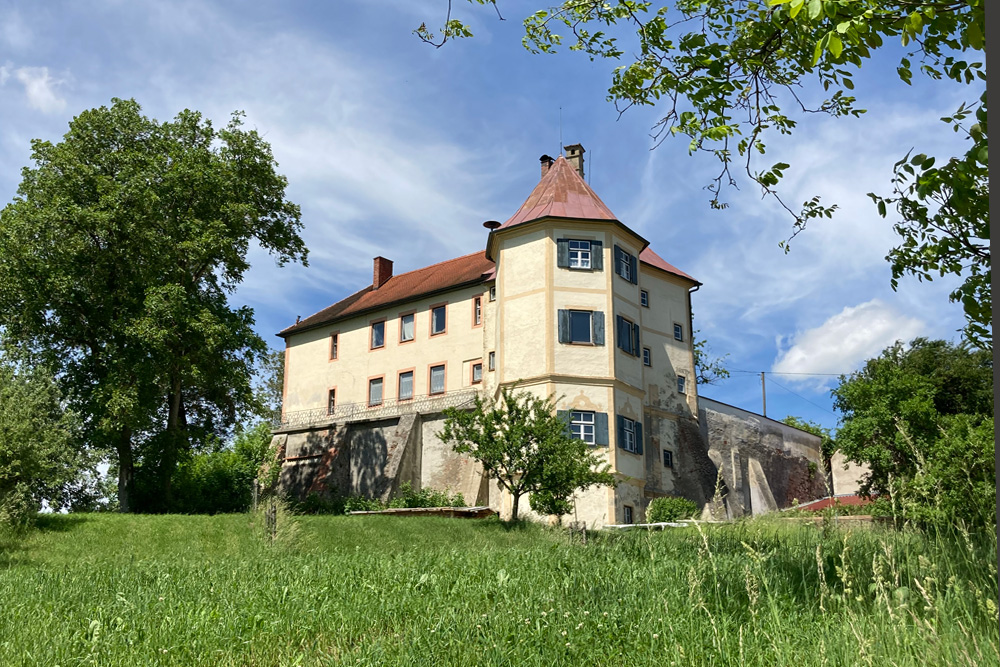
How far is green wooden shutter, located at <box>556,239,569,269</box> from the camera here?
3406 centimetres

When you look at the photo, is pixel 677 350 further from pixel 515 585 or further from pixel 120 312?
pixel 515 585

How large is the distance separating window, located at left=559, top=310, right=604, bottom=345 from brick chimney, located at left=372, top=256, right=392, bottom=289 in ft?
55.2

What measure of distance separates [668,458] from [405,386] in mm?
12717

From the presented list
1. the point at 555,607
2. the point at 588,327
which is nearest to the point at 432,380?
the point at 588,327

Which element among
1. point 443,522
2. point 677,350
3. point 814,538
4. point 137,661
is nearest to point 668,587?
point 814,538

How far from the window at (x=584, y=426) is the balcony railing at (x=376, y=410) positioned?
16.0 ft

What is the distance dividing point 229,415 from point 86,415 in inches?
223

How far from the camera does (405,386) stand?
4103cm

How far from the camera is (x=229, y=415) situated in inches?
1378

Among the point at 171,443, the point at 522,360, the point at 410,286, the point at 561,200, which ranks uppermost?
the point at 561,200

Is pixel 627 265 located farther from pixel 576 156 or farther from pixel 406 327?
pixel 406 327

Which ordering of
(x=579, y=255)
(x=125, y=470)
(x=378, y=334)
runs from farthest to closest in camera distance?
(x=378, y=334), (x=579, y=255), (x=125, y=470)

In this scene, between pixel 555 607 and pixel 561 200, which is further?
A: pixel 561 200

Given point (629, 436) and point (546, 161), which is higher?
point (546, 161)
